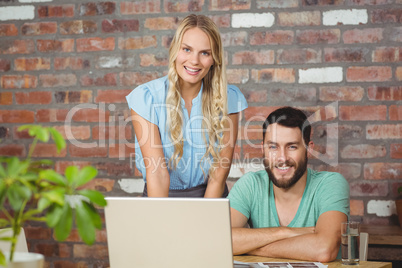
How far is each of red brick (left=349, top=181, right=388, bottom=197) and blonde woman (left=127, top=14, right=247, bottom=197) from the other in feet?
2.19

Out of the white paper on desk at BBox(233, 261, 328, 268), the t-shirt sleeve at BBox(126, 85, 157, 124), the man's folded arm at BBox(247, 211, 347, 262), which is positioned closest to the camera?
the white paper on desk at BBox(233, 261, 328, 268)

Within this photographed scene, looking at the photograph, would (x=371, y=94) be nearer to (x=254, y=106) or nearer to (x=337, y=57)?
(x=337, y=57)

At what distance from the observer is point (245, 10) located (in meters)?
2.46

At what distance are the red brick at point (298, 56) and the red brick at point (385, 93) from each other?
28cm

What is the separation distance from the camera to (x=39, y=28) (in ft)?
8.63

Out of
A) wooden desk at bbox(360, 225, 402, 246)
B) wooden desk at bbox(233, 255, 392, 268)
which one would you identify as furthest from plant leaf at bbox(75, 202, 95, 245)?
wooden desk at bbox(360, 225, 402, 246)

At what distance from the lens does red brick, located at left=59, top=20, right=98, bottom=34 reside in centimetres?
258

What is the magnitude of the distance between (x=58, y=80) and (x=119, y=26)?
1.38ft

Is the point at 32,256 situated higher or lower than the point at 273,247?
higher

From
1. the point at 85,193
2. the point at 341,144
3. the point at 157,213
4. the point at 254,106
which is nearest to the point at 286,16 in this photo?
the point at 254,106

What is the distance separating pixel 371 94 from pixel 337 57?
23 centimetres

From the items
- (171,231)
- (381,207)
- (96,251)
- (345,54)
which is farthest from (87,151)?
(171,231)

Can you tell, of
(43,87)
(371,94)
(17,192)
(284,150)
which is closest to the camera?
(17,192)

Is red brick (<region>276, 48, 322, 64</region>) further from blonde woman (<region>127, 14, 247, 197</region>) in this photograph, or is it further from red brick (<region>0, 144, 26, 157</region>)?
red brick (<region>0, 144, 26, 157</region>)
